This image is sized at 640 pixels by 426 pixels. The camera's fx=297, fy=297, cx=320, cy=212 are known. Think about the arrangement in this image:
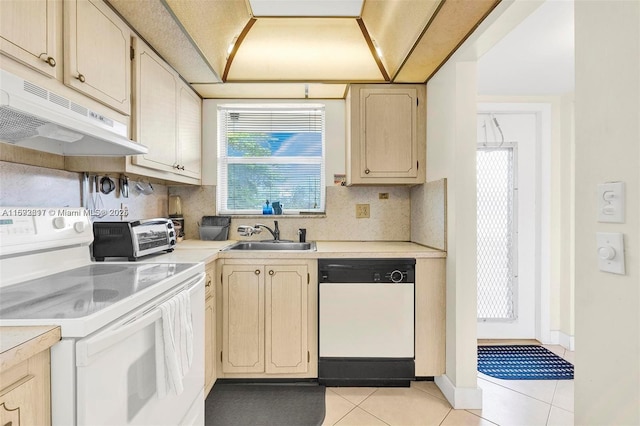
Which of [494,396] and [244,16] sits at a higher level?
[244,16]

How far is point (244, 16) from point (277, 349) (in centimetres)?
229

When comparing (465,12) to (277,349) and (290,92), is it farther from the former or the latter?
(277,349)

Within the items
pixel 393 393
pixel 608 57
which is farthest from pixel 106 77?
pixel 393 393

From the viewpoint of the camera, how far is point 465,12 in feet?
4.88

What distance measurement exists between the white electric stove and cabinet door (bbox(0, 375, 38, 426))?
0.05m

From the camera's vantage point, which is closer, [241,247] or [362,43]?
[362,43]

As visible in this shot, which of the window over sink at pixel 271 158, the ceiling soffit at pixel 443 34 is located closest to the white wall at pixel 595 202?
the ceiling soffit at pixel 443 34

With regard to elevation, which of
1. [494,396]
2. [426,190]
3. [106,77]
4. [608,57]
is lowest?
[494,396]

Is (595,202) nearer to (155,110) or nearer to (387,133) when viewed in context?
(387,133)

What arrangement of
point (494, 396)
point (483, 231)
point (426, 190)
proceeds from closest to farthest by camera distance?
1. point (494, 396)
2. point (426, 190)
3. point (483, 231)

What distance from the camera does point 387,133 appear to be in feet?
7.80

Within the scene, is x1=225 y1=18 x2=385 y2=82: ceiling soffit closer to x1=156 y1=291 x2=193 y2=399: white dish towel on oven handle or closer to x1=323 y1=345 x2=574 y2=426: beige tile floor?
x1=156 y1=291 x2=193 y2=399: white dish towel on oven handle

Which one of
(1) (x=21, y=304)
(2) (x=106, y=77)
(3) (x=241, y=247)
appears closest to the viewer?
(1) (x=21, y=304)

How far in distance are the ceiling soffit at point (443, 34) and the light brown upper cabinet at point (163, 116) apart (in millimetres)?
1590
